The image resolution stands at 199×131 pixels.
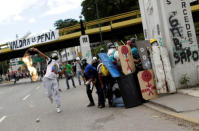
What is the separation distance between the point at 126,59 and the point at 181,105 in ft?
7.81

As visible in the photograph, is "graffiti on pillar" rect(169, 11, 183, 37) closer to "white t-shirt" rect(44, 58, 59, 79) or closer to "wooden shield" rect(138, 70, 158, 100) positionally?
"wooden shield" rect(138, 70, 158, 100)

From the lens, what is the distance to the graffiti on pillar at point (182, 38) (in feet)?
29.3

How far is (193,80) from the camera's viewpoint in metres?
8.93

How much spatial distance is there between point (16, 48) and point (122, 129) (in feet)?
84.5

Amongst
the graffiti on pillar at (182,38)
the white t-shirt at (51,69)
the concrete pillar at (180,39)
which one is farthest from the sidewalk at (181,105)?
the white t-shirt at (51,69)

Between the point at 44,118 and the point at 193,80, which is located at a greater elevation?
the point at 193,80

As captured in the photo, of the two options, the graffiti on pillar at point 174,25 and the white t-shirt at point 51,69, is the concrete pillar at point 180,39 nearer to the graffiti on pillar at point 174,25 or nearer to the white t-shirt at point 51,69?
the graffiti on pillar at point 174,25

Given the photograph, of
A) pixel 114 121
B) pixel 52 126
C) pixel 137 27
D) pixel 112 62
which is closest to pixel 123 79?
pixel 112 62

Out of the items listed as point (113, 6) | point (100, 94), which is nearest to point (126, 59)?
point (100, 94)

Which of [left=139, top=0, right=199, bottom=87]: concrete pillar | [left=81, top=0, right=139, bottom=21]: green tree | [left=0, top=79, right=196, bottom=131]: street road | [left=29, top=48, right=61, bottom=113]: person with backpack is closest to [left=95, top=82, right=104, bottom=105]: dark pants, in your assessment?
[left=0, top=79, right=196, bottom=131]: street road

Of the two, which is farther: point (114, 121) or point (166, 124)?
point (114, 121)

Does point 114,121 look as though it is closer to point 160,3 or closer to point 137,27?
point 160,3

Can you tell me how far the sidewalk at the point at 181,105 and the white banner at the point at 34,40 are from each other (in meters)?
21.2

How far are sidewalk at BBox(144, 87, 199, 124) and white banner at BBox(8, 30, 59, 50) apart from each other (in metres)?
21.2
